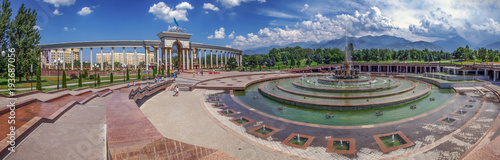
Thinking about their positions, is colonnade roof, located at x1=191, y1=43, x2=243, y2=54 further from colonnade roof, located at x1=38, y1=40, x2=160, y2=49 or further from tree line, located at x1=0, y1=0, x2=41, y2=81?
tree line, located at x1=0, y1=0, x2=41, y2=81

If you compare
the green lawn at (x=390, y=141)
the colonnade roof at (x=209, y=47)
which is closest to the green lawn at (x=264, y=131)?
the green lawn at (x=390, y=141)

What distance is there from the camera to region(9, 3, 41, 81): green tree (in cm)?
2271

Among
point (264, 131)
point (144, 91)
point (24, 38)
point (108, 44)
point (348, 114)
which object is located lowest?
point (264, 131)

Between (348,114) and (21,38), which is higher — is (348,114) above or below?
below

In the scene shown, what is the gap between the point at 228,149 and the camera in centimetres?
765

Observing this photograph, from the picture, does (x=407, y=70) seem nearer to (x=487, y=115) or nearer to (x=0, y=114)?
(x=487, y=115)

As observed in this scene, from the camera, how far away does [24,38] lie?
23.2 m

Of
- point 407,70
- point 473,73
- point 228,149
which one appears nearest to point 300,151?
point 228,149

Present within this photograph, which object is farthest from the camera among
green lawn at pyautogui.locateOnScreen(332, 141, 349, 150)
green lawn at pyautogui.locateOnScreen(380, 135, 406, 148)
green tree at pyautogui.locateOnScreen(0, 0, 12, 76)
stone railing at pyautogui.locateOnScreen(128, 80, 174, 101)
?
green tree at pyautogui.locateOnScreen(0, 0, 12, 76)

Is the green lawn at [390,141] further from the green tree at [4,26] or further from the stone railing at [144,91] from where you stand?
the green tree at [4,26]

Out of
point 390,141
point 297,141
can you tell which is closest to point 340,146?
point 297,141

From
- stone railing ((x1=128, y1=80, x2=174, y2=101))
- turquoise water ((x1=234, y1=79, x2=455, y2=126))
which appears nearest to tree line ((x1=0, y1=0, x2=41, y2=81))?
stone railing ((x1=128, y1=80, x2=174, y2=101))

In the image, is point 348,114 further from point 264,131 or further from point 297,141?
point 264,131

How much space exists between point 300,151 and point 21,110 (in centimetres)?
1276
